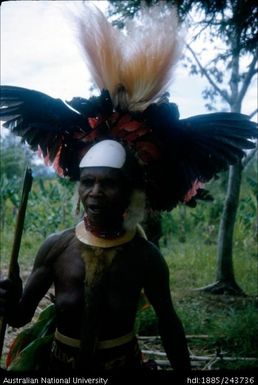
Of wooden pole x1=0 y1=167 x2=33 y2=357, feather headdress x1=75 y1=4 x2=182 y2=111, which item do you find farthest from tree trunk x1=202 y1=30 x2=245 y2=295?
wooden pole x1=0 y1=167 x2=33 y2=357

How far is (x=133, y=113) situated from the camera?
1954mm

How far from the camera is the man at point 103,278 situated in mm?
1818

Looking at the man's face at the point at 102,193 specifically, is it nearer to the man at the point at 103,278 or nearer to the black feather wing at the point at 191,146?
the man at the point at 103,278

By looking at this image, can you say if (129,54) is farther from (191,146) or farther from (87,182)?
(87,182)

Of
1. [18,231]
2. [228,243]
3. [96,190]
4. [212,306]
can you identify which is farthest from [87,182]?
[228,243]

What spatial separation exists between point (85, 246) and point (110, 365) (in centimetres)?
48

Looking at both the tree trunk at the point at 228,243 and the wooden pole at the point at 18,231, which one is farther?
the tree trunk at the point at 228,243

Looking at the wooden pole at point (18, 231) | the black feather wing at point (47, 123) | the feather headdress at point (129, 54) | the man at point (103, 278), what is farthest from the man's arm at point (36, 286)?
the feather headdress at point (129, 54)

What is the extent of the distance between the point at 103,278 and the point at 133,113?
699mm

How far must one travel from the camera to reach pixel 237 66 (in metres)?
6.61

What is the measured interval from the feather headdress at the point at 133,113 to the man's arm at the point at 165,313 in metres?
0.38

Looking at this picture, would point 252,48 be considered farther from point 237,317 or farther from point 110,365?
point 110,365

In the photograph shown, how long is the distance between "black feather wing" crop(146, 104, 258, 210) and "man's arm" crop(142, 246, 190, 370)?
0.35m

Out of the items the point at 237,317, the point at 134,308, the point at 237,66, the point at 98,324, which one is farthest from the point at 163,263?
the point at 237,66
